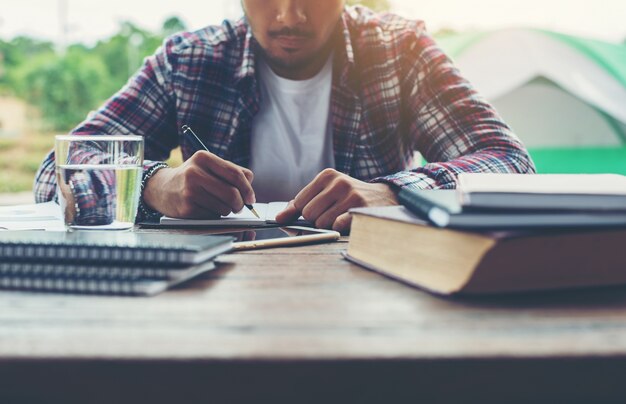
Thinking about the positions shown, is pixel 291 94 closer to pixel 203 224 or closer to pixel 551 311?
pixel 203 224

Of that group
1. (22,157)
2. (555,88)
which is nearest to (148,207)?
(555,88)

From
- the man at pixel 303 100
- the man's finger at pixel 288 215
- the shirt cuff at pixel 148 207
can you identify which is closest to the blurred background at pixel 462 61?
the man at pixel 303 100

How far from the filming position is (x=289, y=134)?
1624 millimetres

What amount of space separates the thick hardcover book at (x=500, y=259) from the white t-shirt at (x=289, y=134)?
3.32 feet

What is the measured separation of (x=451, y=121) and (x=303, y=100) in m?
0.40

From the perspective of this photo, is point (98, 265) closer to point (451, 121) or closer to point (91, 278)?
point (91, 278)

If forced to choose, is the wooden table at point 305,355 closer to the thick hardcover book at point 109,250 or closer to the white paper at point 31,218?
the thick hardcover book at point 109,250

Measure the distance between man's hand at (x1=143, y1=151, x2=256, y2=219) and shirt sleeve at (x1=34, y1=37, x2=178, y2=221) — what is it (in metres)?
0.42

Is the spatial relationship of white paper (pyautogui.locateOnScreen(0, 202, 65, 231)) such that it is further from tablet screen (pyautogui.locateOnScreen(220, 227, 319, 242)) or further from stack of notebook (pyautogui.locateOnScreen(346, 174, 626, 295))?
stack of notebook (pyautogui.locateOnScreen(346, 174, 626, 295))

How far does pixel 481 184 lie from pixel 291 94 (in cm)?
113

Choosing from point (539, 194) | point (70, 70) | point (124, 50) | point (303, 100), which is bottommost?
point (539, 194)

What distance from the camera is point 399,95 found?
1.51 metres

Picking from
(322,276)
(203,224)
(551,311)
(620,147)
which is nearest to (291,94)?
(203,224)

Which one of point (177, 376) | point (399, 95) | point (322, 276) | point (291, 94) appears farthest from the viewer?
point (291, 94)
